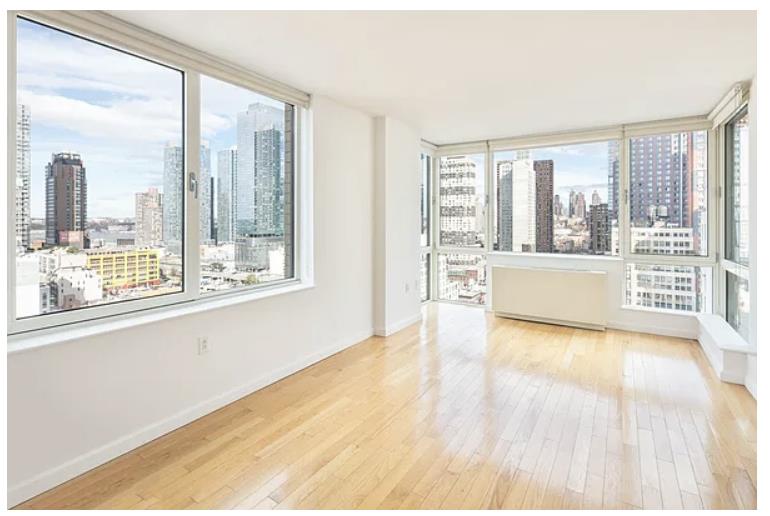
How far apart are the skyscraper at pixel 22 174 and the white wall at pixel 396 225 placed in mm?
3151

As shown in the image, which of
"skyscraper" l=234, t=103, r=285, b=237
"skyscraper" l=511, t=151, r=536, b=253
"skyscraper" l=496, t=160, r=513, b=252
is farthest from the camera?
"skyscraper" l=496, t=160, r=513, b=252

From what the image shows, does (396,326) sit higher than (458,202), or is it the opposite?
(458,202)

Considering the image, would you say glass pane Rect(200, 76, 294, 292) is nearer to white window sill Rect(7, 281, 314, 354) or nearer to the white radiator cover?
white window sill Rect(7, 281, 314, 354)

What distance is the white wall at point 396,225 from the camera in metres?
4.74

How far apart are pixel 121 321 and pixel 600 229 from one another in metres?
5.29

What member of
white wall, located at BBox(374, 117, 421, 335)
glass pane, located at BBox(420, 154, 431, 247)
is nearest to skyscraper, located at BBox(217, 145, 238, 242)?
white wall, located at BBox(374, 117, 421, 335)

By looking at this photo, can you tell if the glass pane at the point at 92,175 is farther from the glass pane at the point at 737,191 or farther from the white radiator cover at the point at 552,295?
the glass pane at the point at 737,191

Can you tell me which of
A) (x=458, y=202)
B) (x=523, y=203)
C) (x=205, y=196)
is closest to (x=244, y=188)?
(x=205, y=196)

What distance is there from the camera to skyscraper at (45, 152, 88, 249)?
225 cm

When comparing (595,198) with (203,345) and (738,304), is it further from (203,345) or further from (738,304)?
(203,345)

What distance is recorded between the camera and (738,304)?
13.2 feet

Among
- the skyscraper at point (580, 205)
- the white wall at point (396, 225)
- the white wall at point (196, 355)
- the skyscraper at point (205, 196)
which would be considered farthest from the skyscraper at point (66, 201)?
the skyscraper at point (580, 205)

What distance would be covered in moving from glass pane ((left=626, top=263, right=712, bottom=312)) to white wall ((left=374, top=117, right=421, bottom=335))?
2683 mm

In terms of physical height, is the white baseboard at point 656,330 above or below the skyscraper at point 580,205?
below
